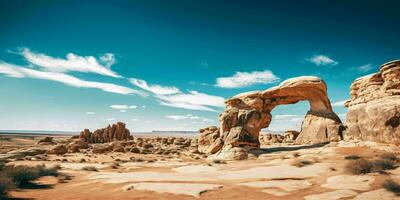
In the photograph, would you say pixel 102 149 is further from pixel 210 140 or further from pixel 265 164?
pixel 265 164

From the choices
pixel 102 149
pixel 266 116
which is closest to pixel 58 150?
pixel 102 149

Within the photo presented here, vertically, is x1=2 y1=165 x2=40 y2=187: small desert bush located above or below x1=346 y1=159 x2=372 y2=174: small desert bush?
below

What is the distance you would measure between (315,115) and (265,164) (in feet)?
52.4

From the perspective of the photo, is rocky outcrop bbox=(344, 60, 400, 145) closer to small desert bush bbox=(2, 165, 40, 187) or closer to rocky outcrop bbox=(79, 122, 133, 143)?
small desert bush bbox=(2, 165, 40, 187)

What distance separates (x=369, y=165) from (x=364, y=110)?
438 inches

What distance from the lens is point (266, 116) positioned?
32.3m

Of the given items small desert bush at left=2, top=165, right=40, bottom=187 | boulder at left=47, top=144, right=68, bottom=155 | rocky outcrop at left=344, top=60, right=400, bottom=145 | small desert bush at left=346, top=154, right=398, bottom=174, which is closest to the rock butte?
rocky outcrop at left=344, top=60, right=400, bottom=145

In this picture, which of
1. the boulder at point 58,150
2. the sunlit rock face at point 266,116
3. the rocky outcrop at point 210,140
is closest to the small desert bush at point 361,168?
the sunlit rock face at point 266,116

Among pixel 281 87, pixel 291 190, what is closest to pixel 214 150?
pixel 281 87

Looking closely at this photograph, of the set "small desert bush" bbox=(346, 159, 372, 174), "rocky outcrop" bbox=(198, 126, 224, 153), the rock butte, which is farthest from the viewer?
"rocky outcrop" bbox=(198, 126, 224, 153)

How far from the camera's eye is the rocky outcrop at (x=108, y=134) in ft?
212

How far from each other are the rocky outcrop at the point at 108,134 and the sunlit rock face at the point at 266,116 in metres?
38.3

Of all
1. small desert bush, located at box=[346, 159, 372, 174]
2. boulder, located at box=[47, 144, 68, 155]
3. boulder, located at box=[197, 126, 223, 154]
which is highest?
boulder, located at box=[197, 126, 223, 154]

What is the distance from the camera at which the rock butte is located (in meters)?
20.6
